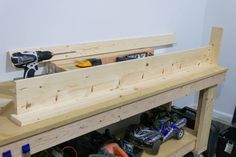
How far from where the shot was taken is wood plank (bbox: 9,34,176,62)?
165cm

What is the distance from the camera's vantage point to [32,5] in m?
1.51

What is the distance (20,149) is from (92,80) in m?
0.44

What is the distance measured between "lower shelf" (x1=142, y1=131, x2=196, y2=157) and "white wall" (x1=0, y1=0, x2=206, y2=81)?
2.73 ft

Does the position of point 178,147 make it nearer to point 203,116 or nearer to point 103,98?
point 203,116

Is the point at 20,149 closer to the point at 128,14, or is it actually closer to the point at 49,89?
the point at 49,89

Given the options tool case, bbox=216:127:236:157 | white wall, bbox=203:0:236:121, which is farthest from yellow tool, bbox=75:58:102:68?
white wall, bbox=203:0:236:121

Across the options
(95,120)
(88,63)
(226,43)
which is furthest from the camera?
(226,43)

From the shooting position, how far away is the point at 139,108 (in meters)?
1.47

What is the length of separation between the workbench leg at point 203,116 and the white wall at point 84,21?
64 centimetres

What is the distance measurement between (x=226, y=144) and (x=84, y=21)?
57.4 inches

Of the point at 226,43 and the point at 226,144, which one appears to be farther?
the point at 226,43

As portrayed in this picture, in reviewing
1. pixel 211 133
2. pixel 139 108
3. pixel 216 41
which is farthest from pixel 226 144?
pixel 139 108

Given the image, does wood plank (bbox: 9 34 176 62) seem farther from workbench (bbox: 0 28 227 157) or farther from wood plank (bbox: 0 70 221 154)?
wood plank (bbox: 0 70 221 154)

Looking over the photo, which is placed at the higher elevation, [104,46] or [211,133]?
[104,46]
